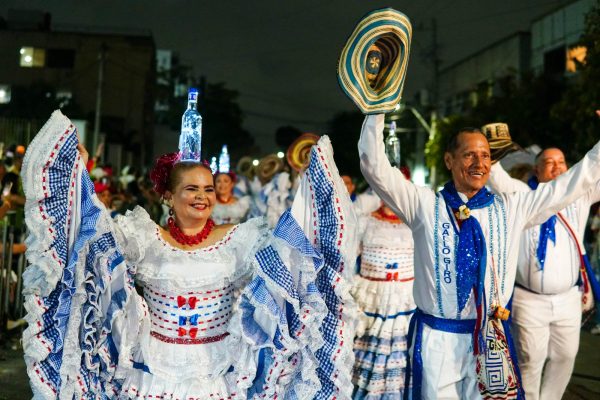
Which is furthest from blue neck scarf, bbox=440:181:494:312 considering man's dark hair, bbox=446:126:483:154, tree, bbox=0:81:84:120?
tree, bbox=0:81:84:120

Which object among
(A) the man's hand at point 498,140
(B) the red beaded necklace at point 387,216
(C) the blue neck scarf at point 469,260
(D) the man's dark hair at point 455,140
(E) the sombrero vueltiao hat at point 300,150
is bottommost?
(C) the blue neck scarf at point 469,260

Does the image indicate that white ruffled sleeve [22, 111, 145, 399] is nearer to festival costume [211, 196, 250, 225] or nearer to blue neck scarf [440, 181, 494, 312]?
blue neck scarf [440, 181, 494, 312]

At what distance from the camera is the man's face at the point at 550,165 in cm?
543

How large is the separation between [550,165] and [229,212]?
5.59 m

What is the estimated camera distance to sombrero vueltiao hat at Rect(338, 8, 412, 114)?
354 cm

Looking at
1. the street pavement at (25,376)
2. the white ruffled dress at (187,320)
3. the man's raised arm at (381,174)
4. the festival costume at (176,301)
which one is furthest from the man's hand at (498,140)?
the street pavement at (25,376)

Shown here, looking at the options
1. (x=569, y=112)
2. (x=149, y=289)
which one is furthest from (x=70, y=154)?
(x=569, y=112)

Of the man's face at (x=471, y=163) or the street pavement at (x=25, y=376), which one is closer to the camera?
the man's face at (x=471, y=163)

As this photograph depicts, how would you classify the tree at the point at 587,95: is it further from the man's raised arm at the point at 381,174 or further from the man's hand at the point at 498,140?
the man's raised arm at the point at 381,174

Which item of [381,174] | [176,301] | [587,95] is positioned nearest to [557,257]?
[381,174]

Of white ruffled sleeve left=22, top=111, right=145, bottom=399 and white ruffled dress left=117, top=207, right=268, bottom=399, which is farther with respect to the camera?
white ruffled dress left=117, top=207, right=268, bottom=399

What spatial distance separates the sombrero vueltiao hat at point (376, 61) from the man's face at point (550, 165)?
7.41ft

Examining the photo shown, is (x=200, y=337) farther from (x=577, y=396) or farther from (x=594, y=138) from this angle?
(x=594, y=138)

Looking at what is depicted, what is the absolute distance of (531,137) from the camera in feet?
81.3
